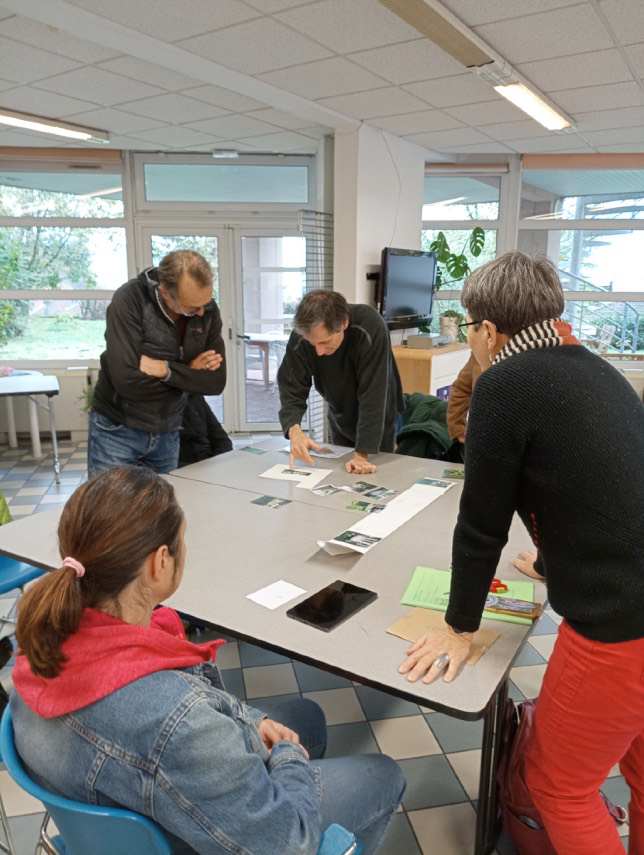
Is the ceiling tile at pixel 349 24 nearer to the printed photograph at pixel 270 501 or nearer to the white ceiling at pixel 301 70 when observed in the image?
the white ceiling at pixel 301 70

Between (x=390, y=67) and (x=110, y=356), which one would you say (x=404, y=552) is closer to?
(x=110, y=356)

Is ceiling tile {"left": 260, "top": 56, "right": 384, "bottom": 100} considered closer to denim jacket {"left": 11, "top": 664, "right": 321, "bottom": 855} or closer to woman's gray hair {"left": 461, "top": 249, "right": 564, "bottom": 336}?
woman's gray hair {"left": 461, "top": 249, "right": 564, "bottom": 336}

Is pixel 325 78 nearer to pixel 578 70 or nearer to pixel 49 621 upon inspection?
pixel 578 70

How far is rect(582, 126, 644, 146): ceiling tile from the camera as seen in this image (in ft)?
16.4

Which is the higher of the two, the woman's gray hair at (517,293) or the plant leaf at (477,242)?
the plant leaf at (477,242)

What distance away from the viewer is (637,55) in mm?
3338

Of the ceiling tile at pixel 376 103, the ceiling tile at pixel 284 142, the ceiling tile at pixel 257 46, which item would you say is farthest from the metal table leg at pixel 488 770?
the ceiling tile at pixel 284 142

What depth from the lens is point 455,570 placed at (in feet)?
4.22

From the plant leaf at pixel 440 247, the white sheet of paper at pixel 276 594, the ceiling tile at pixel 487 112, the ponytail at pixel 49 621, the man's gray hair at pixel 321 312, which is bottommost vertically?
the white sheet of paper at pixel 276 594

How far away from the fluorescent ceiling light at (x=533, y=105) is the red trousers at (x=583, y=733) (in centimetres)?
360

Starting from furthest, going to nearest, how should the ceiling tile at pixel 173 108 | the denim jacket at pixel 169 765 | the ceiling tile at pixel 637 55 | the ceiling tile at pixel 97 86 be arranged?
1. the ceiling tile at pixel 173 108
2. the ceiling tile at pixel 97 86
3. the ceiling tile at pixel 637 55
4. the denim jacket at pixel 169 765

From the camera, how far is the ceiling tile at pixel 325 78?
3.54 metres

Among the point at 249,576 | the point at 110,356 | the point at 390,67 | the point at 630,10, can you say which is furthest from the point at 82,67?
the point at 249,576

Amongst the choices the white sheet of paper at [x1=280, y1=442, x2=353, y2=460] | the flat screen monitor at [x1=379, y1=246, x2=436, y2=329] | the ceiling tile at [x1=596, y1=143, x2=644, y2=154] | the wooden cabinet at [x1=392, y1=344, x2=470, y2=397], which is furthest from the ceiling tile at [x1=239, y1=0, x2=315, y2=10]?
the ceiling tile at [x1=596, y1=143, x2=644, y2=154]
